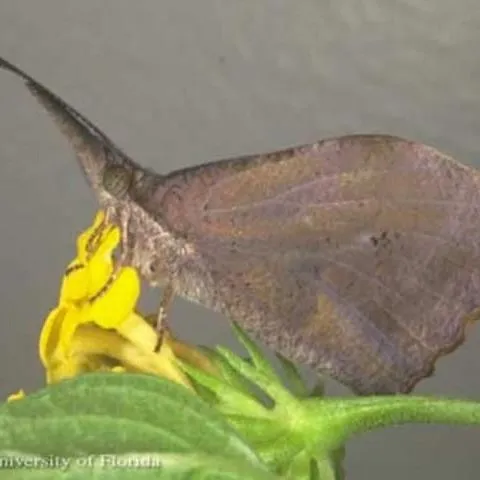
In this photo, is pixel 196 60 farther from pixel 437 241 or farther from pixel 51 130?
pixel 437 241

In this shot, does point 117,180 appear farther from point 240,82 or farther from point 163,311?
point 240,82

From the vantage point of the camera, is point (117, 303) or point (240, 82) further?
point (240, 82)

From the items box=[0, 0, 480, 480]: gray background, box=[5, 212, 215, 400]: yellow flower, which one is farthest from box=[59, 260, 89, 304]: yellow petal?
box=[0, 0, 480, 480]: gray background

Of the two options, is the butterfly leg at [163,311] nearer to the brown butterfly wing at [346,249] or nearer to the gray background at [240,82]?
the brown butterfly wing at [346,249]

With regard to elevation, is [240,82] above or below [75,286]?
above

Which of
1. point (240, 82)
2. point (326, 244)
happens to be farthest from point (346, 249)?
point (240, 82)

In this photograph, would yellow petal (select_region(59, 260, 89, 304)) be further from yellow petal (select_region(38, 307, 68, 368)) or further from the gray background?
the gray background
